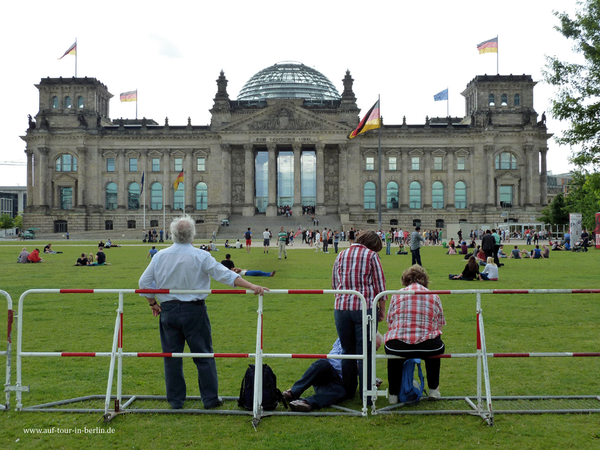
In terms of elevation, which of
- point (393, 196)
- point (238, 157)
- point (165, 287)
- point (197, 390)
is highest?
point (238, 157)

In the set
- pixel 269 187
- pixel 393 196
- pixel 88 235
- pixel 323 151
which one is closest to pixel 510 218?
pixel 393 196

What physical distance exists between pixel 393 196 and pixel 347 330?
8309 cm

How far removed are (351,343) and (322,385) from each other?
26.2 inches

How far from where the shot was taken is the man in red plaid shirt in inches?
287

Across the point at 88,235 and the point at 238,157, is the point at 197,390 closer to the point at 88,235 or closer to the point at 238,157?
the point at 88,235

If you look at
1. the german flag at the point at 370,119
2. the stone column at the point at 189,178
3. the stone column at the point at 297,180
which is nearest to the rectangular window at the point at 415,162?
the stone column at the point at 297,180

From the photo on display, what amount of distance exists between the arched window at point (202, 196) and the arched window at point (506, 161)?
4613cm

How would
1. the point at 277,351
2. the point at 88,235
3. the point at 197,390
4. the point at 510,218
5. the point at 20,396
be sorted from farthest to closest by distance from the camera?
→ the point at 510,218, the point at 88,235, the point at 277,351, the point at 197,390, the point at 20,396

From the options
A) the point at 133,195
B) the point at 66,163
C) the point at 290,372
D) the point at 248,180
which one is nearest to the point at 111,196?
the point at 133,195

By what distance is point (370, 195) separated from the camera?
8856 centimetres

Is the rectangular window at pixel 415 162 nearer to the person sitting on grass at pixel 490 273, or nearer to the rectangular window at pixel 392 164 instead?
the rectangular window at pixel 392 164

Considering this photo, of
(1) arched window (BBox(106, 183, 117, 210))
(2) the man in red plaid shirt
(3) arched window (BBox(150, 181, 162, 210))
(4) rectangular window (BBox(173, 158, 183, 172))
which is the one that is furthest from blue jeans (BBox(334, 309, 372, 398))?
(1) arched window (BBox(106, 183, 117, 210))

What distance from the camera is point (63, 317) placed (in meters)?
13.6

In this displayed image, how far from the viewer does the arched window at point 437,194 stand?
291 ft
